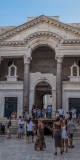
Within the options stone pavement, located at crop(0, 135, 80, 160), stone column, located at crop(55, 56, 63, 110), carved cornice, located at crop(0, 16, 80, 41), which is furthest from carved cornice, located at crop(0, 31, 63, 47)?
stone pavement, located at crop(0, 135, 80, 160)

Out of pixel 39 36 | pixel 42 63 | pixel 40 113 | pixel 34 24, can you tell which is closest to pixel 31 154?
pixel 40 113

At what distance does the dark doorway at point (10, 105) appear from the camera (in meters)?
26.4

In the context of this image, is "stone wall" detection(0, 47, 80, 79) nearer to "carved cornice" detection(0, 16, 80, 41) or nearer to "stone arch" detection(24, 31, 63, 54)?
"stone arch" detection(24, 31, 63, 54)

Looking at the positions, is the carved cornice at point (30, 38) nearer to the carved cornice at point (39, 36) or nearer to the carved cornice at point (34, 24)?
the carved cornice at point (39, 36)

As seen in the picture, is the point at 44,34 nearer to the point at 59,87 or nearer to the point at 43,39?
the point at 43,39

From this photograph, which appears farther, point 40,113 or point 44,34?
point 44,34

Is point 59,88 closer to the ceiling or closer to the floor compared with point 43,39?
closer to the floor

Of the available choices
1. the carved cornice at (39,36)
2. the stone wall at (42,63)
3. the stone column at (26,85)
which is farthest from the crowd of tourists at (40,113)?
→ the carved cornice at (39,36)

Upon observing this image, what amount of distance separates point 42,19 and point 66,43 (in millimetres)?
3850

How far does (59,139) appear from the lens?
10.1 m

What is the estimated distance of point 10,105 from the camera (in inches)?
1046

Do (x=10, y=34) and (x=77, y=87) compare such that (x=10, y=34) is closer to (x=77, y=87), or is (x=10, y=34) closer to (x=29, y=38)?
(x=29, y=38)

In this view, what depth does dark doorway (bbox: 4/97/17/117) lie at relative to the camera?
86.5 ft

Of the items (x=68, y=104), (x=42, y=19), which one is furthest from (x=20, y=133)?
(x=42, y=19)
